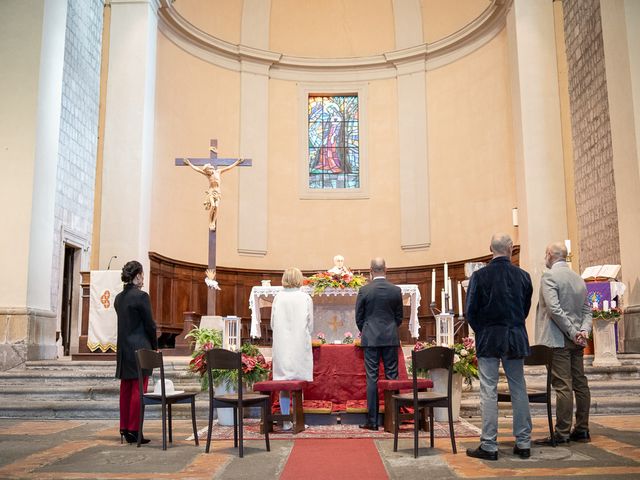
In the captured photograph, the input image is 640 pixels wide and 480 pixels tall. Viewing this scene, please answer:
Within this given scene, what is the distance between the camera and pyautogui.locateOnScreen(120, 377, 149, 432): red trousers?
5.41 metres

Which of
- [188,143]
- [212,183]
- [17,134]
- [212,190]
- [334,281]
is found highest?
[188,143]

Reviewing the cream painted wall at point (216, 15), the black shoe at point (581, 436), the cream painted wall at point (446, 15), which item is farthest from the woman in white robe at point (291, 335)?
the cream painted wall at point (446, 15)

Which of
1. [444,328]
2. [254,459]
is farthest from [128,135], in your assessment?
[254,459]

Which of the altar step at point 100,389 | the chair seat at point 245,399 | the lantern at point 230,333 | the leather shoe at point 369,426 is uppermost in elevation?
the lantern at point 230,333

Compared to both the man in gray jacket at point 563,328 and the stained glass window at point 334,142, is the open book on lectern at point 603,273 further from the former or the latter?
the stained glass window at point 334,142

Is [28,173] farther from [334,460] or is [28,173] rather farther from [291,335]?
[334,460]

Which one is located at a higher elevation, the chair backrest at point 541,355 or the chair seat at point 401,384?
the chair backrest at point 541,355

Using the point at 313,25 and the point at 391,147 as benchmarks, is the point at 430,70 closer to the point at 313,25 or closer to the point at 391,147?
the point at 391,147

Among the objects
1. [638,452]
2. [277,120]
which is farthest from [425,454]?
[277,120]

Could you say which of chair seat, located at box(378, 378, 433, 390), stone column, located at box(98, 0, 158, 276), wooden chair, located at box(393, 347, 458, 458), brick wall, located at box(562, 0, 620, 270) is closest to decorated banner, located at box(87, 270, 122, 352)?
stone column, located at box(98, 0, 158, 276)

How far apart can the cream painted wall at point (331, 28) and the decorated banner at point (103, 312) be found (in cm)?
808

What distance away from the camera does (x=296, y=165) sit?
1563 centimetres

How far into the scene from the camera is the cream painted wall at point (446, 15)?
1445 cm

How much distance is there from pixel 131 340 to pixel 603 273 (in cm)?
651
